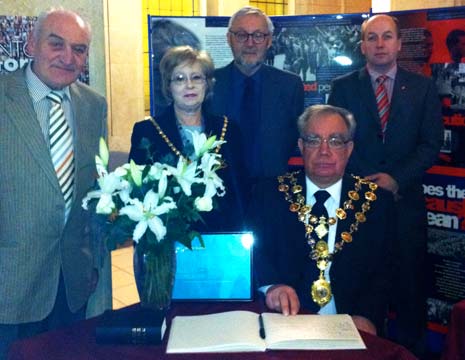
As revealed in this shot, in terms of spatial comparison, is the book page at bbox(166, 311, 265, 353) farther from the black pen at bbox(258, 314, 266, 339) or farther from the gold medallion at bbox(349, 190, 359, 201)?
the gold medallion at bbox(349, 190, 359, 201)

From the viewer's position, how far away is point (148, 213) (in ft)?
6.45

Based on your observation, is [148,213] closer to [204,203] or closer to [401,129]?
[204,203]

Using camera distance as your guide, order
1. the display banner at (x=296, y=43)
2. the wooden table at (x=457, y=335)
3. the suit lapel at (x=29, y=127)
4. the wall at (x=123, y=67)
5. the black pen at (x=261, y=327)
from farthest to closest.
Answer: the wall at (x=123, y=67), the display banner at (x=296, y=43), the suit lapel at (x=29, y=127), the wooden table at (x=457, y=335), the black pen at (x=261, y=327)

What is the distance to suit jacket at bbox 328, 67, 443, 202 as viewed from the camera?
4012mm

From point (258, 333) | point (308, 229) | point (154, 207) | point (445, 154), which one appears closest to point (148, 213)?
point (154, 207)

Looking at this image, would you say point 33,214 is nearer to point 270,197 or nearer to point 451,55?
point 270,197

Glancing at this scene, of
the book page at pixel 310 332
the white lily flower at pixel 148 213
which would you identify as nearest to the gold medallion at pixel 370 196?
the book page at pixel 310 332

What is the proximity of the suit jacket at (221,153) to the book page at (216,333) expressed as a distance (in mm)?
A: 1007

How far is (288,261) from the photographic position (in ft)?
9.20

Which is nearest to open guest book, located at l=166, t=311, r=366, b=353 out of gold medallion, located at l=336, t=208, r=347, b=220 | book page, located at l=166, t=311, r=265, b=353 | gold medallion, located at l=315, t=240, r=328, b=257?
book page, located at l=166, t=311, r=265, b=353

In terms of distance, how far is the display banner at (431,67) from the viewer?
170 inches

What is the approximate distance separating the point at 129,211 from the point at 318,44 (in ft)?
11.5

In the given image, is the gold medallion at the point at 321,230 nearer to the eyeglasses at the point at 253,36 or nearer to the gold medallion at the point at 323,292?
the gold medallion at the point at 323,292

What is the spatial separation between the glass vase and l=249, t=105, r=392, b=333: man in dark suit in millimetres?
680
